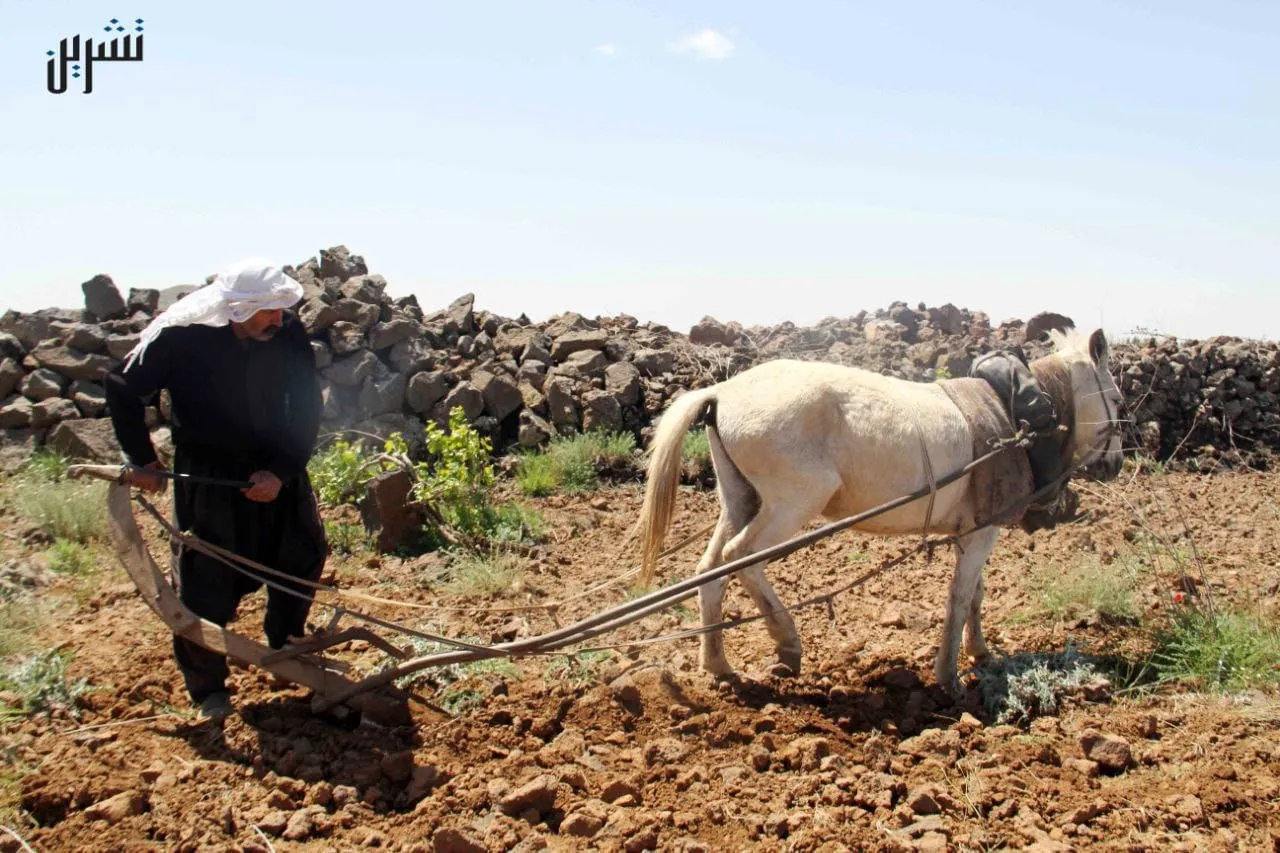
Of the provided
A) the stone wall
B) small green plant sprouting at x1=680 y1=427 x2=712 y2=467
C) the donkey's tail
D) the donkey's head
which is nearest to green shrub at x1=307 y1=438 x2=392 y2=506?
the stone wall

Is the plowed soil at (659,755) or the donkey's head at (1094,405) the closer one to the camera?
the plowed soil at (659,755)

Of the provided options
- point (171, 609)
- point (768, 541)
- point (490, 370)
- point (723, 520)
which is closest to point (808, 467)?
point (768, 541)

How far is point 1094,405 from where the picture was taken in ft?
16.6

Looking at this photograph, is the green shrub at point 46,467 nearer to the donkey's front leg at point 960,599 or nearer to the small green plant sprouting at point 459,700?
the small green plant sprouting at point 459,700

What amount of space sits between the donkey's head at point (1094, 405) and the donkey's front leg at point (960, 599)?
73 cm

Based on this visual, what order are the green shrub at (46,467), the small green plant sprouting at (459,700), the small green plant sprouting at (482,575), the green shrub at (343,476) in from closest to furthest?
the small green plant sprouting at (459,700)
the small green plant sprouting at (482,575)
the green shrub at (343,476)
the green shrub at (46,467)

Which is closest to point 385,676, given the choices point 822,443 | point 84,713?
point 84,713

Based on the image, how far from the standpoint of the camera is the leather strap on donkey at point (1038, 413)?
15.5ft

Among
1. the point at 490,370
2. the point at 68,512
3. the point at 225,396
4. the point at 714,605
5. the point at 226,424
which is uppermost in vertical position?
the point at 225,396

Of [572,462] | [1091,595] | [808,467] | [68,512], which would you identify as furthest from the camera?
[572,462]

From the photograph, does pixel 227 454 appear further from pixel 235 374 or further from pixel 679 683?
pixel 679 683

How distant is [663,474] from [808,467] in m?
0.70

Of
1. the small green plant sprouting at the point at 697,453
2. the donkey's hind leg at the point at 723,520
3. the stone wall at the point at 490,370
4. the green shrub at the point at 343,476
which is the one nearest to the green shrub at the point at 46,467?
the stone wall at the point at 490,370

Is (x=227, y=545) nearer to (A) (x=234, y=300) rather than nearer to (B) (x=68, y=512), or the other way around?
(A) (x=234, y=300)
